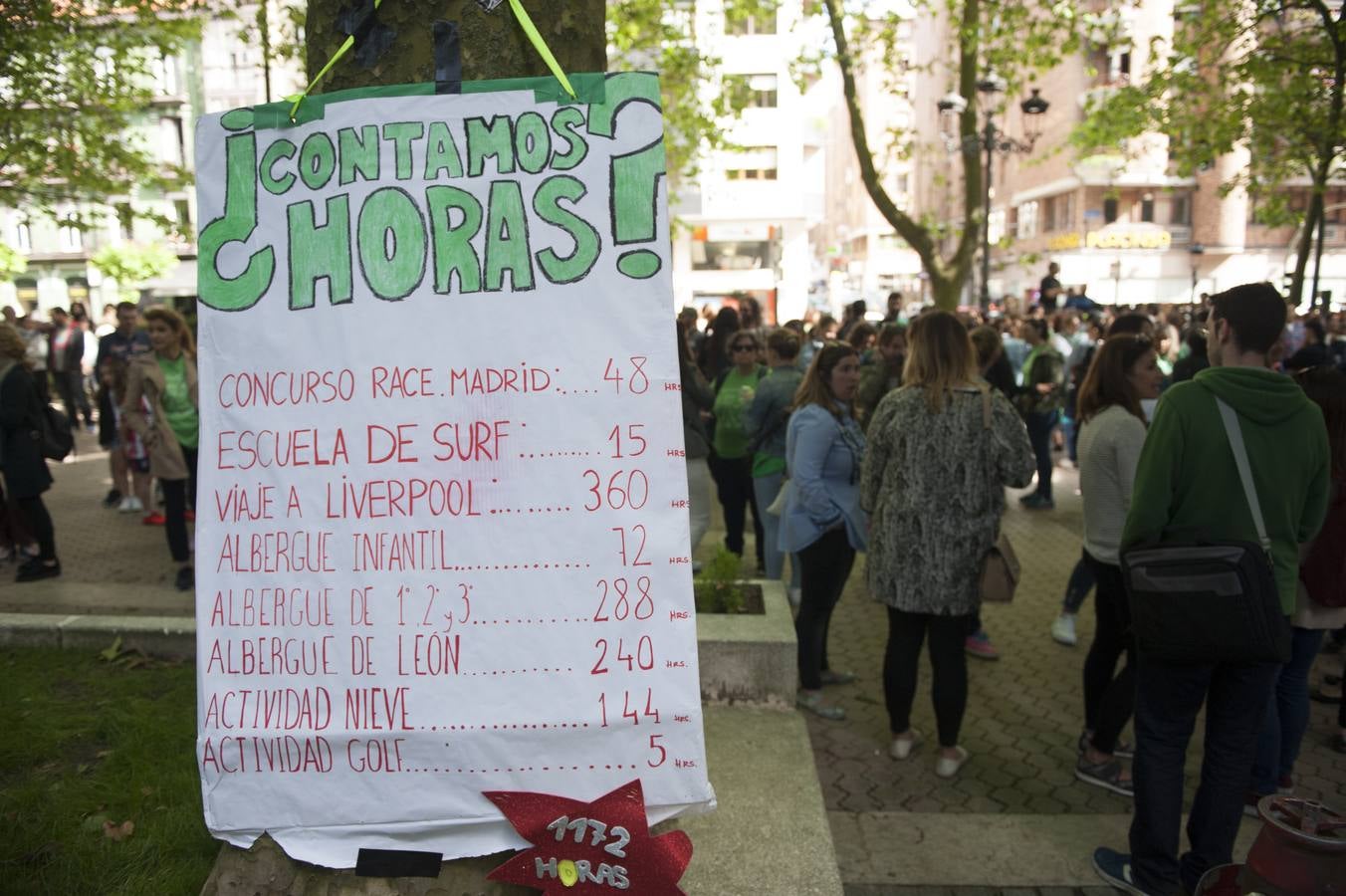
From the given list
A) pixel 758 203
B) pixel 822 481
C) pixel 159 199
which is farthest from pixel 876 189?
pixel 159 199

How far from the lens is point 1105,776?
13.2 ft

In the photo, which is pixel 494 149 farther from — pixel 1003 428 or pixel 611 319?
pixel 1003 428

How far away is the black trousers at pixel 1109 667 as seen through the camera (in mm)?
3918

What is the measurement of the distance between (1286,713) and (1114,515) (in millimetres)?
965

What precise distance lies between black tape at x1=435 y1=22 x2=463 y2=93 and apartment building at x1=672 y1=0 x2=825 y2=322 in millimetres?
31664

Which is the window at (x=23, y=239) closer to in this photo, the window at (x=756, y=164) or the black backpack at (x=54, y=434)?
the window at (x=756, y=164)

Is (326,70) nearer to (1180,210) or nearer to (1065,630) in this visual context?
(1065,630)

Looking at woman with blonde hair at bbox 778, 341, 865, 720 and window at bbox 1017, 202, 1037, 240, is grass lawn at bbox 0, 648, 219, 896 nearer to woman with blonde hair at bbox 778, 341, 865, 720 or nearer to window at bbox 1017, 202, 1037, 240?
woman with blonde hair at bbox 778, 341, 865, 720

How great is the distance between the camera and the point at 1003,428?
12.4 ft

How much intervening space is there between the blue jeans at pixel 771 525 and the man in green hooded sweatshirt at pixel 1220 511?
2.99 meters

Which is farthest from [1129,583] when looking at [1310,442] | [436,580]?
[436,580]

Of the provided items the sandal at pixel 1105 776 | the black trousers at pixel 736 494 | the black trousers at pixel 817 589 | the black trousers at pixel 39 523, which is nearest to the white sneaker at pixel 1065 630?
the sandal at pixel 1105 776

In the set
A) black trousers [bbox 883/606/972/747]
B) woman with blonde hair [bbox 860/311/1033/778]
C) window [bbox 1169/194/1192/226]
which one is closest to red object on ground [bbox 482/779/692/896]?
woman with blonde hair [bbox 860/311/1033/778]

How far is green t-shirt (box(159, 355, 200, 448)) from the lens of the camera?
640cm
